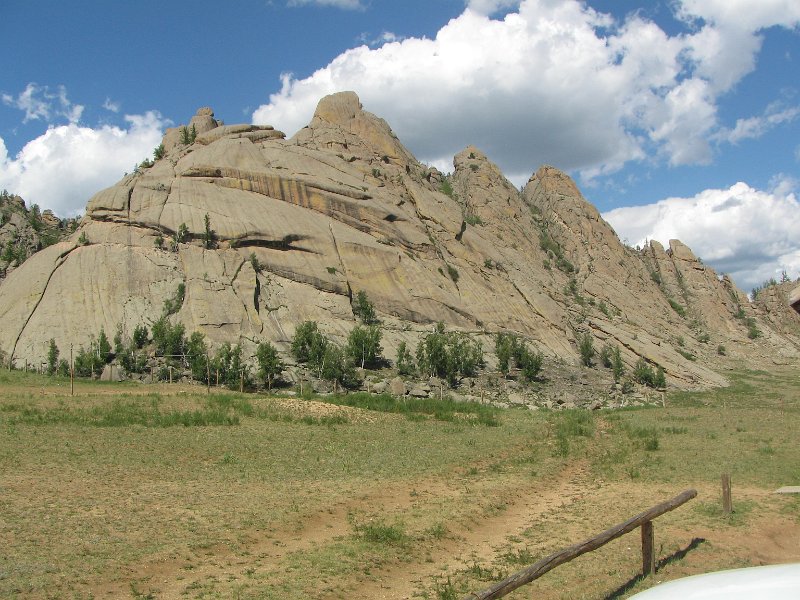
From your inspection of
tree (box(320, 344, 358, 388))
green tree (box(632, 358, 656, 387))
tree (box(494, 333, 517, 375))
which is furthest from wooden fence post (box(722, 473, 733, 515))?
green tree (box(632, 358, 656, 387))

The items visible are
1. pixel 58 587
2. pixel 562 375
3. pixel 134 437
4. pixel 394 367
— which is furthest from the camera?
pixel 562 375

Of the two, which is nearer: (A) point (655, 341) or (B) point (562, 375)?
(B) point (562, 375)

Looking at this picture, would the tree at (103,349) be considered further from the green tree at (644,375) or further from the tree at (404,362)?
the green tree at (644,375)

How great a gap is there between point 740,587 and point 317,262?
66.1 metres

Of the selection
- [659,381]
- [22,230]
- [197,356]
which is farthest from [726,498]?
[22,230]

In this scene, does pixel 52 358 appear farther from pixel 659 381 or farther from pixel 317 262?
pixel 659 381

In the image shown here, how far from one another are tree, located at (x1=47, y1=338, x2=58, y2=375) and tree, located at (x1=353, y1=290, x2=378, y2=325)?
1073 inches

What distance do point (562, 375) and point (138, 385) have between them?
130ft

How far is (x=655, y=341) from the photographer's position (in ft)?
286

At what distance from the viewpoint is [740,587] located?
16.9 feet

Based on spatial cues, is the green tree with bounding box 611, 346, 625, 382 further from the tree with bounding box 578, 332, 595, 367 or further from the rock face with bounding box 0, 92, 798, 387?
the rock face with bounding box 0, 92, 798, 387

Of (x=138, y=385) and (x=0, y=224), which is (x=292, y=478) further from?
(x=0, y=224)

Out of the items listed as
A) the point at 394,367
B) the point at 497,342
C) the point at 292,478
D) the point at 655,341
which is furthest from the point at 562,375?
the point at 292,478

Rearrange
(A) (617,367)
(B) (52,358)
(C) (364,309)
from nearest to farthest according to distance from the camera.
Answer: (B) (52,358), (C) (364,309), (A) (617,367)
